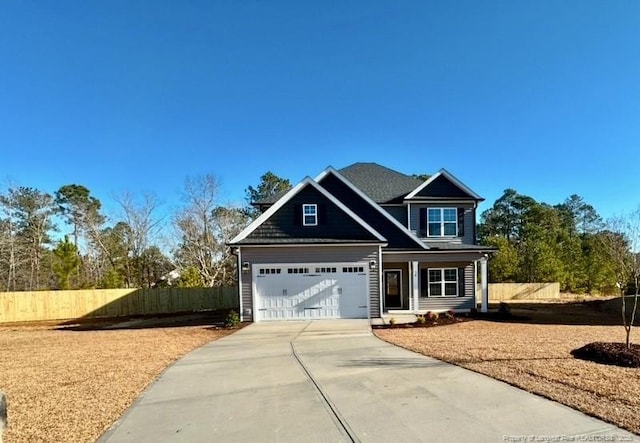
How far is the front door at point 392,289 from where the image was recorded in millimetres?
19453

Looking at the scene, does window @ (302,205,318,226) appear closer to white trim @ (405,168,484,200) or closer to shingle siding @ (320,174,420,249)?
shingle siding @ (320,174,420,249)

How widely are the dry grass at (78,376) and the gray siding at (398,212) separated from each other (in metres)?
9.48

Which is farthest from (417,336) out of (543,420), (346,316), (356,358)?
(543,420)

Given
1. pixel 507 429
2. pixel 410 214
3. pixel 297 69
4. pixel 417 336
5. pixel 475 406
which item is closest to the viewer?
pixel 507 429

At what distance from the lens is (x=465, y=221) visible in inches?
→ 752

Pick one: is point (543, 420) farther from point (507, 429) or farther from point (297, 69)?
point (297, 69)

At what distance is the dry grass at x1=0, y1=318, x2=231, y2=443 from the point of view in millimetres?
4871

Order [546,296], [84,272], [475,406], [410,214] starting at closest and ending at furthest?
1. [475,406]
2. [410,214]
3. [546,296]
4. [84,272]

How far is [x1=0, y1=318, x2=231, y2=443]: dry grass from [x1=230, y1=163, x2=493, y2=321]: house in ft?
10.0

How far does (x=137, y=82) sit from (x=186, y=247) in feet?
64.5

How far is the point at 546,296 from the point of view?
1287 inches

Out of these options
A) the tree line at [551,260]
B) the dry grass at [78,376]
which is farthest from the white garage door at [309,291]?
the tree line at [551,260]

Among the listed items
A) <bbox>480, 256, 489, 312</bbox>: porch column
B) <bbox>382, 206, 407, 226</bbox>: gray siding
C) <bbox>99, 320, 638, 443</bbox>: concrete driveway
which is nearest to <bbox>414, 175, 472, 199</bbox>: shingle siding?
<bbox>382, 206, 407, 226</bbox>: gray siding

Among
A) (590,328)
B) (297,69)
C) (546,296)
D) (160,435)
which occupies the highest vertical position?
(297,69)
